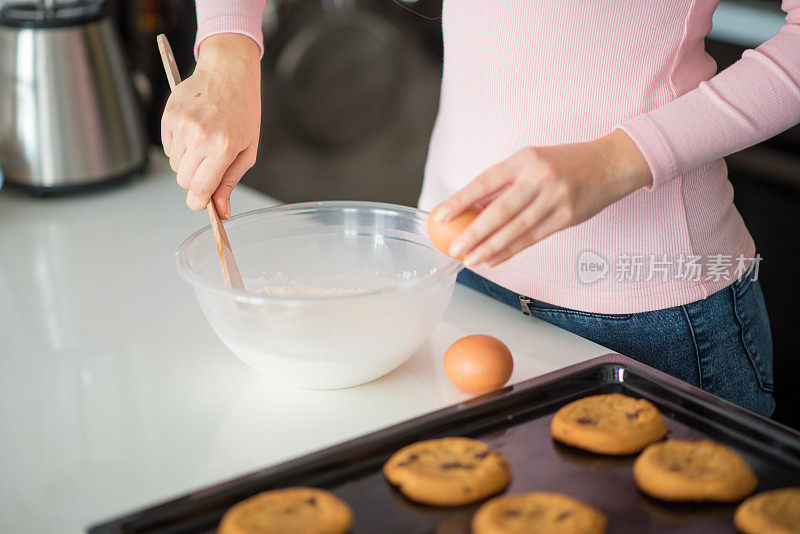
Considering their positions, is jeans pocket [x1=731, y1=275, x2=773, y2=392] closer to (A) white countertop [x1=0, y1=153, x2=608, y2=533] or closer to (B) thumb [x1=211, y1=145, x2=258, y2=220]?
(A) white countertop [x1=0, y1=153, x2=608, y2=533]

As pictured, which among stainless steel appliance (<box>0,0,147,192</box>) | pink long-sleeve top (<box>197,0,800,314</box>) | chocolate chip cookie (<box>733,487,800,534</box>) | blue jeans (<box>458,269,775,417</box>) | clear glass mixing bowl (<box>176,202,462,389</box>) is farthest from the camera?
stainless steel appliance (<box>0,0,147,192</box>)

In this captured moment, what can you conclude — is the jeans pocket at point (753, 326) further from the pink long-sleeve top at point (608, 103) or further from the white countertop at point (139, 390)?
the white countertop at point (139, 390)

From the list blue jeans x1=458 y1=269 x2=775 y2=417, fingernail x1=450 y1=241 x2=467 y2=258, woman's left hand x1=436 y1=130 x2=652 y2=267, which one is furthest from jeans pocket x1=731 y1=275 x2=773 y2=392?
fingernail x1=450 y1=241 x2=467 y2=258

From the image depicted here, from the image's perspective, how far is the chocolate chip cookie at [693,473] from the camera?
0.65 meters

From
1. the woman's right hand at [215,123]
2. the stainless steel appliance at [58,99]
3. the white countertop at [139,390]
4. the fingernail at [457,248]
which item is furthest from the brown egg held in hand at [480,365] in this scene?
the stainless steel appliance at [58,99]

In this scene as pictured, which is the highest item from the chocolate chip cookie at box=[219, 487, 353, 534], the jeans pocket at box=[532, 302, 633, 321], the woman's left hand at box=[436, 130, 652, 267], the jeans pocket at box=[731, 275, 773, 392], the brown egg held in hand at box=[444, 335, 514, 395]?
the woman's left hand at box=[436, 130, 652, 267]

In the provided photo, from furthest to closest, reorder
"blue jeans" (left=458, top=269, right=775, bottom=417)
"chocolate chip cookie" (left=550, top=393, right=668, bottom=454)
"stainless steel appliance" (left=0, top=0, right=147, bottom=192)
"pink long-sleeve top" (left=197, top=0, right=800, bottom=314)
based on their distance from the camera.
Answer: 1. "stainless steel appliance" (left=0, top=0, right=147, bottom=192)
2. "blue jeans" (left=458, top=269, right=775, bottom=417)
3. "pink long-sleeve top" (left=197, top=0, right=800, bottom=314)
4. "chocolate chip cookie" (left=550, top=393, right=668, bottom=454)

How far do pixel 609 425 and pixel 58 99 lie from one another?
1.18 metres

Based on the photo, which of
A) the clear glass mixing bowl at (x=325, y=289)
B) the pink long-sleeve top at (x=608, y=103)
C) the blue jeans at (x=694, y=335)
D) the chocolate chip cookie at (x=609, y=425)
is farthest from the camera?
the blue jeans at (x=694, y=335)

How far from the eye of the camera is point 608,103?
3.32ft

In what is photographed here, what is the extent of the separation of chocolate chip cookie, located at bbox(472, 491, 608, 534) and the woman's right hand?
0.52 m

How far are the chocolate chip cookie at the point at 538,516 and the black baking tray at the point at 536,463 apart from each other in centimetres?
2

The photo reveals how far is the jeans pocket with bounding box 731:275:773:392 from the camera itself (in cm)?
109

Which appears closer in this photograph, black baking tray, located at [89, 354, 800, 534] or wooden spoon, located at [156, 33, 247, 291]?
black baking tray, located at [89, 354, 800, 534]
